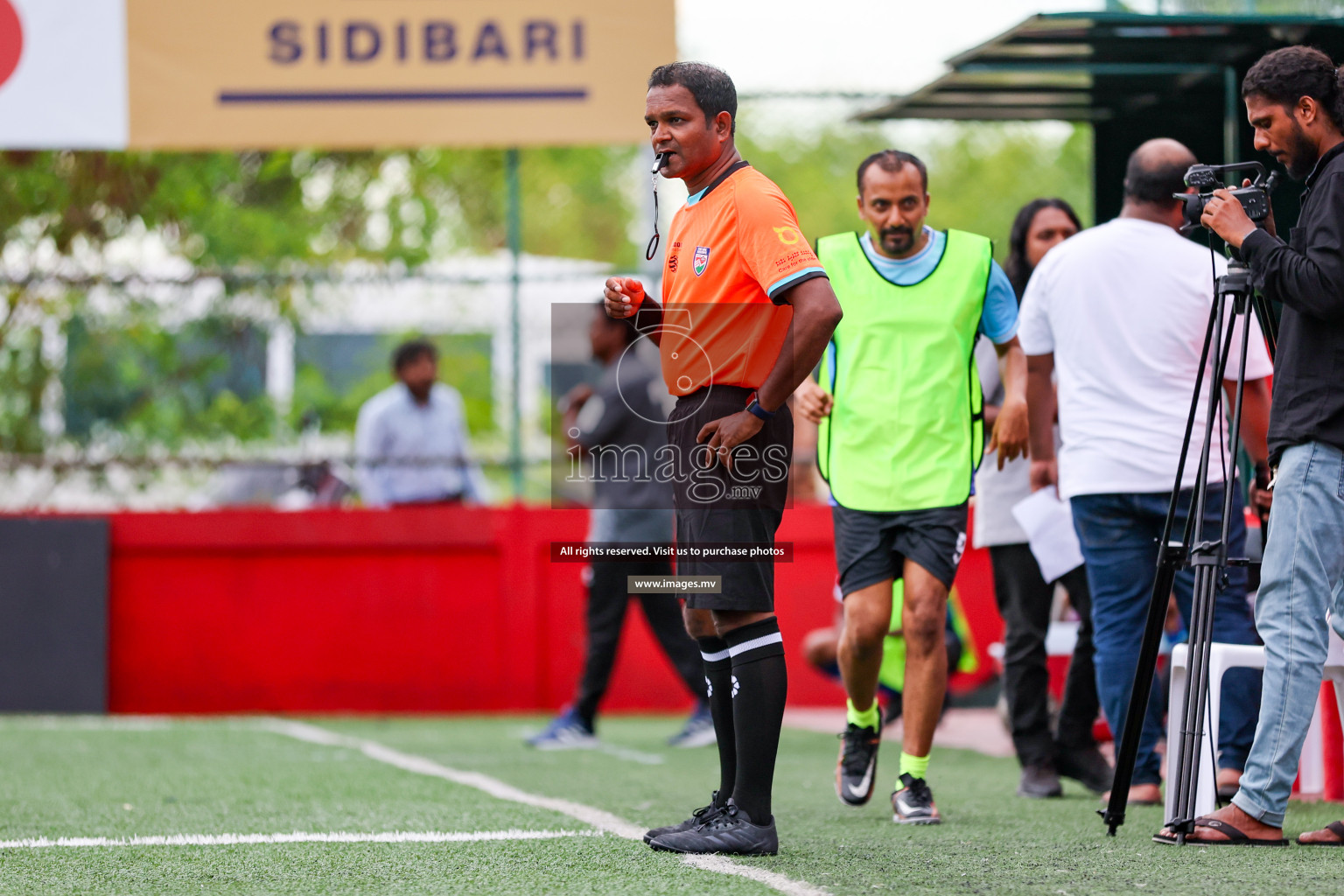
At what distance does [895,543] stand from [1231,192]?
5.02 feet

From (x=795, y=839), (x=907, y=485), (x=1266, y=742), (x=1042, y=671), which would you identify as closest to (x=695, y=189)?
(x=907, y=485)

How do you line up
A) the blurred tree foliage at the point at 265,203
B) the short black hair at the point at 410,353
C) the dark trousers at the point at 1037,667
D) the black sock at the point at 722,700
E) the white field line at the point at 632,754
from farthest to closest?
the blurred tree foliage at the point at 265,203 < the short black hair at the point at 410,353 < the white field line at the point at 632,754 < the dark trousers at the point at 1037,667 < the black sock at the point at 722,700

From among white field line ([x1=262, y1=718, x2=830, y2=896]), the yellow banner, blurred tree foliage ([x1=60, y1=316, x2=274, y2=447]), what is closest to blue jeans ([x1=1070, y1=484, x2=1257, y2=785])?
white field line ([x1=262, y1=718, x2=830, y2=896])

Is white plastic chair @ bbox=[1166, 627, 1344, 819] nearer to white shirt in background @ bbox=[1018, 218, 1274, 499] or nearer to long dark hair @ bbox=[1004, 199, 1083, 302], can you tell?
white shirt in background @ bbox=[1018, 218, 1274, 499]

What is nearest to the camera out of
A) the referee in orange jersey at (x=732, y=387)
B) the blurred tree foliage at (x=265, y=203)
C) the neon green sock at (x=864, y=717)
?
the referee in orange jersey at (x=732, y=387)

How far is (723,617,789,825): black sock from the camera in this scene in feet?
13.7

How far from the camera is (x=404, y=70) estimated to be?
9602 millimetres

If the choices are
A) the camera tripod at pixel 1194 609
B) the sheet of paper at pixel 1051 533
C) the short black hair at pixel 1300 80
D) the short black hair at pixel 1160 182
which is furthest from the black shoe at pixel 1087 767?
the short black hair at pixel 1300 80

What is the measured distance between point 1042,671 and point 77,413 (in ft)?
20.8

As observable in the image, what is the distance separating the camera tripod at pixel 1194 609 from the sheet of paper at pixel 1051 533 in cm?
123

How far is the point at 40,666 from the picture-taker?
9.79 meters

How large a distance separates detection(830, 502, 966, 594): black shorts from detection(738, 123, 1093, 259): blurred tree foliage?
100 centimetres

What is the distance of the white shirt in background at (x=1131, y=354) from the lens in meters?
5.36

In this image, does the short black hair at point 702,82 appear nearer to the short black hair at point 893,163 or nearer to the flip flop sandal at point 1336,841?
the short black hair at point 893,163
